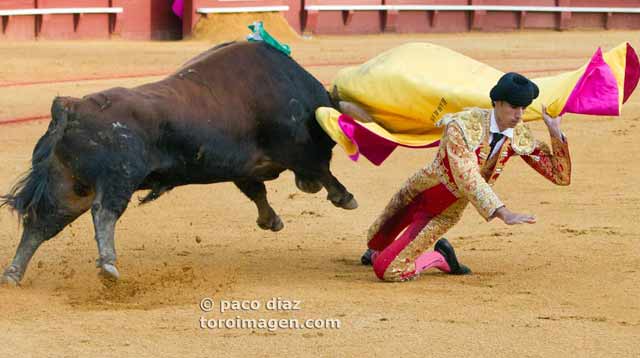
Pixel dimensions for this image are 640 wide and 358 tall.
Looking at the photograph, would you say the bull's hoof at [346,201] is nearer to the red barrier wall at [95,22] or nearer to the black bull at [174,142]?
the black bull at [174,142]

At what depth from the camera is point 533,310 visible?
454 centimetres

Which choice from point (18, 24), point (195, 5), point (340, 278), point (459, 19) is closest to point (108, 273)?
point (340, 278)

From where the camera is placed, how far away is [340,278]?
5.10 meters

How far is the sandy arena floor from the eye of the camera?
163 inches

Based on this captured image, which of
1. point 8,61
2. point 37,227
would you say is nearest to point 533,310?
point 37,227

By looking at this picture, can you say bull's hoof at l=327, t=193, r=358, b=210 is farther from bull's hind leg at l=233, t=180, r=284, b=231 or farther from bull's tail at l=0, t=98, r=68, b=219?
bull's tail at l=0, t=98, r=68, b=219

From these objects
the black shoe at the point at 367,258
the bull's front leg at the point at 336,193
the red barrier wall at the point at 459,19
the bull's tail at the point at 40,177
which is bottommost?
the red barrier wall at the point at 459,19

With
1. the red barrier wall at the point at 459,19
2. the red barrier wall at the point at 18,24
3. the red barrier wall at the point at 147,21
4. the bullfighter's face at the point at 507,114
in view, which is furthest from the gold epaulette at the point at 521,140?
the red barrier wall at the point at 459,19

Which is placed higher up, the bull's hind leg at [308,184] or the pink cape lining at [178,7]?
the bull's hind leg at [308,184]

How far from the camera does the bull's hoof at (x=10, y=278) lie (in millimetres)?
4770

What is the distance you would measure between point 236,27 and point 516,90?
32.7ft

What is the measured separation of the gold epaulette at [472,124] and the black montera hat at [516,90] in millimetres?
171

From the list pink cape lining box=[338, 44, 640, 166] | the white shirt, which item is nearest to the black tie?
the white shirt

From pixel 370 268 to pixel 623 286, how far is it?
1.01m
